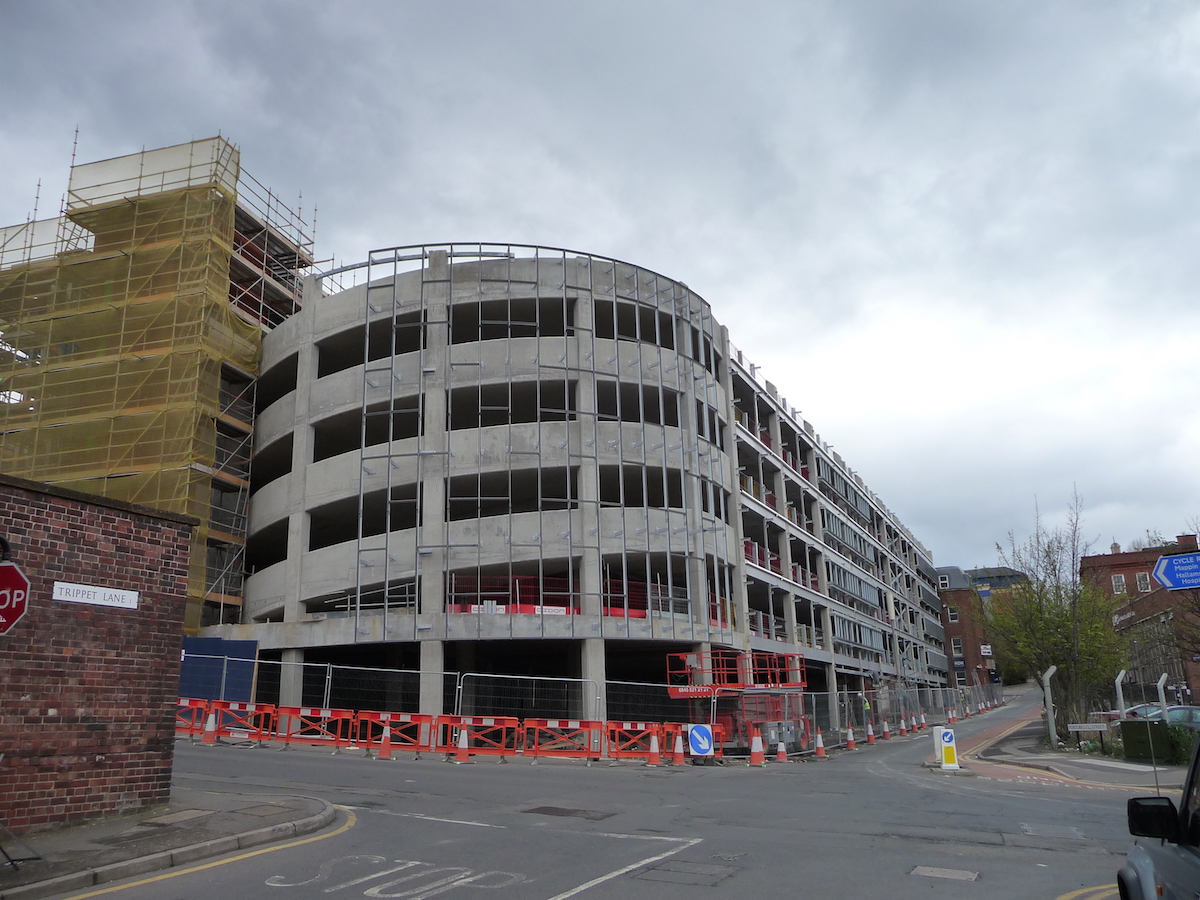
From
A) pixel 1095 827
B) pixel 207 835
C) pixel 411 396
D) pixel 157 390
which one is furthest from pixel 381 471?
pixel 1095 827

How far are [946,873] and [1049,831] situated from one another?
10.7 feet

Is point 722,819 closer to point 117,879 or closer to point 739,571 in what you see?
point 117,879

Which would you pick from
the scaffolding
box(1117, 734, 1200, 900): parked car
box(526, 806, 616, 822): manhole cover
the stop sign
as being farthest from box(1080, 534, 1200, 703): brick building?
the scaffolding

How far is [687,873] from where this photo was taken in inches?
328

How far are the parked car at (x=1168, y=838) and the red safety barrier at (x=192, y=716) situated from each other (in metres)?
24.0

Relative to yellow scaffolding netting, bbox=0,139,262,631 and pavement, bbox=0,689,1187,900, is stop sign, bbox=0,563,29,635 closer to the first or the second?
pavement, bbox=0,689,1187,900

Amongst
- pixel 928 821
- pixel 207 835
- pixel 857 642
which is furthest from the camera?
pixel 857 642

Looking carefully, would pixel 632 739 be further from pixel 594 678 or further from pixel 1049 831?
pixel 1049 831

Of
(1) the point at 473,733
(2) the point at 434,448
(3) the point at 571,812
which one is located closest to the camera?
(3) the point at 571,812

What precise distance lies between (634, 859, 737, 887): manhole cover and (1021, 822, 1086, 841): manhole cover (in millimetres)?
4300

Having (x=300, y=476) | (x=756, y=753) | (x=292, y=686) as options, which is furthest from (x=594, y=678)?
(x=300, y=476)

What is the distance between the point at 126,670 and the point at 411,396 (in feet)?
72.0

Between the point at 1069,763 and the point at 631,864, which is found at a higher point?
the point at 631,864

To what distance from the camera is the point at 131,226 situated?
35.2 meters
